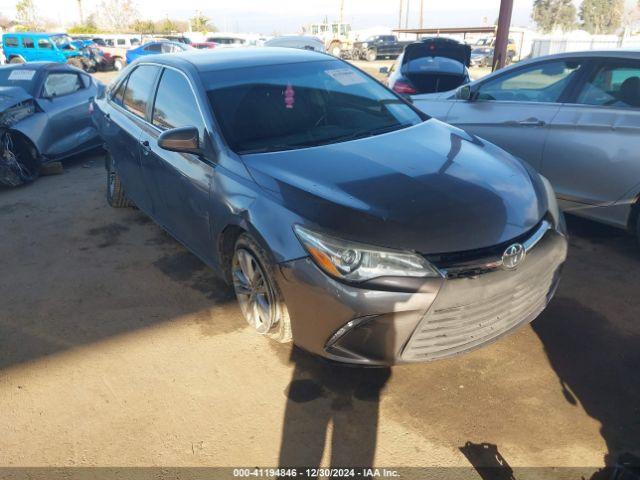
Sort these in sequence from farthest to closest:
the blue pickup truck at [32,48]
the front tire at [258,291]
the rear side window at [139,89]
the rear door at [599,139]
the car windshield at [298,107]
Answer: the blue pickup truck at [32,48] → the rear side window at [139,89] → the rear door at [599,139] → the car windshield at [298,107] → the front tire at [258,291]

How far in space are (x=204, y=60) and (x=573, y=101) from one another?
9.52 ft

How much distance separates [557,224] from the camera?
280 cm

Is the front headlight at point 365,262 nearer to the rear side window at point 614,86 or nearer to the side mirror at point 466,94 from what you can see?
the rear side window at point 614,86

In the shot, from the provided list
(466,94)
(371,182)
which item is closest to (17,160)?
(466,94)

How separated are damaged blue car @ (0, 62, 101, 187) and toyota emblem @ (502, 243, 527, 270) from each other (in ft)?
19.6

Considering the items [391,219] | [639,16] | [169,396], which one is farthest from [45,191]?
[639,16]

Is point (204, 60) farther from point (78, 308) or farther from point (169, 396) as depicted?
point (169, 396)

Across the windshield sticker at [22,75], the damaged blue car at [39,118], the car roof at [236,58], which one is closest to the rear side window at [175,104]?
the car roof at [236,58]

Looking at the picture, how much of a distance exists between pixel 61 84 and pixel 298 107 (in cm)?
549

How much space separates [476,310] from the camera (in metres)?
2.35

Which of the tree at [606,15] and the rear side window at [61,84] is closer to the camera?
the rear side window at [61,84]

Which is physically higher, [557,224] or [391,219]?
[391,219]

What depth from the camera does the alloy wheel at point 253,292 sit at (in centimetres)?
277
